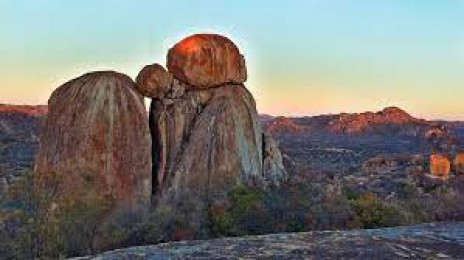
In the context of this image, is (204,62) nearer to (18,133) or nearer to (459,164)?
(459,164)

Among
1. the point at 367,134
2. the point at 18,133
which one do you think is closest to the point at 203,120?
the point at 18,133

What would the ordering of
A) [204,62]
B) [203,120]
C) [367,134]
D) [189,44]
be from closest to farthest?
[203,120]
[204,62]
[189,44]
[367,134]

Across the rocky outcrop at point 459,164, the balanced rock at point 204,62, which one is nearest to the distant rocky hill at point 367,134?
the rocky outcrop at point 459,164

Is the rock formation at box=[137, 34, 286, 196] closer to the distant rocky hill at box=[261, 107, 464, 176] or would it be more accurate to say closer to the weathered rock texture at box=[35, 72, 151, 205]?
the weathered rock texture at box=[35, 72, 151, 205]

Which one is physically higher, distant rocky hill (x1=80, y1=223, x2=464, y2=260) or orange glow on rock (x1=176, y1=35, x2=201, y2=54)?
orange glow on rock (x1=176, y1=35, x2=201, y2=54)

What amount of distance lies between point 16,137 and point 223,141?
8773cm

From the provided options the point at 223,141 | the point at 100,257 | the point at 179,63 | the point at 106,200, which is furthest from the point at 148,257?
the point at 179,63

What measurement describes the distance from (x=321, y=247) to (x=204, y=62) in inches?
693

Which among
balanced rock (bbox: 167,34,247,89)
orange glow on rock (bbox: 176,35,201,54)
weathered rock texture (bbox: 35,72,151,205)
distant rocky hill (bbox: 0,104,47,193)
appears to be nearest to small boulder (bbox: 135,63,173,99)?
weathered rock texture (bbox: 35,72,151,205)

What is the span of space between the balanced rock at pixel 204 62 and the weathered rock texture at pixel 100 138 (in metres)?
2.21

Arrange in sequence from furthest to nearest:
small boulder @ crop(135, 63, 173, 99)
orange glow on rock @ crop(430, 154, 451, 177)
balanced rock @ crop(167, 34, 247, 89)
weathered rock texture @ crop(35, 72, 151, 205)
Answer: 1. orange glow on rock @ crop(430, 154, 451, 177)
2. balanced rock @ crop(167, 34, 247, 89)
3. small boulder @ crop(135, 63, 173, 99)
4. weathered rock texture @ crop(35, 72, 151, 205)

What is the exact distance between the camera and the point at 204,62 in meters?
30.0

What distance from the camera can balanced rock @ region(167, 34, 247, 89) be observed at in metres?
29.9

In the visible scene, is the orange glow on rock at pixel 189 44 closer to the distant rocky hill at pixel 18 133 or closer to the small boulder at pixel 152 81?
the small boulder at pixel 152 81
